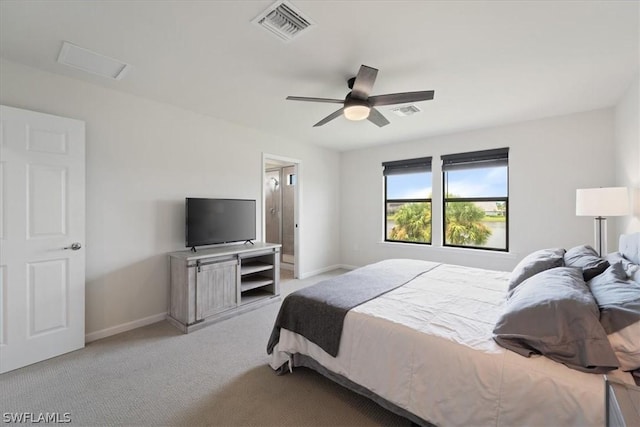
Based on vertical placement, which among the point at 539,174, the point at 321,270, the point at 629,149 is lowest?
the point at 321,270

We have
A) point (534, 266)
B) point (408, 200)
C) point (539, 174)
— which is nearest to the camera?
point (534, 266)

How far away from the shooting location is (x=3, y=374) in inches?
82.7

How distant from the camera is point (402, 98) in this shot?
90.5 inches

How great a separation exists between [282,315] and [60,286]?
206 cm

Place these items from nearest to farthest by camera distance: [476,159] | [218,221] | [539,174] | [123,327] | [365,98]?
[365,98] → [123,327] → [218,221] → [539,174] → [476,159]

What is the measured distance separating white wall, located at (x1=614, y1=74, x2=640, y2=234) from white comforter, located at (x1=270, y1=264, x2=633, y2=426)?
5.96ft

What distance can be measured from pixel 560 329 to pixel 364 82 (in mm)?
2044

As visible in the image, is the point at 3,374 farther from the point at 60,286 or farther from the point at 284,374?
the point at 284,374

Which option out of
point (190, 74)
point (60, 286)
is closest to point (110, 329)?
point (60, 286)

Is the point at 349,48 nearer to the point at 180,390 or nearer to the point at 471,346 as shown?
the point at 471,346

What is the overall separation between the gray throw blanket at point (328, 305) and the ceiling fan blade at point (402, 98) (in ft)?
5.27

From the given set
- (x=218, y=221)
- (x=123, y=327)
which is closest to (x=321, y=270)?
(x=218, y=221)

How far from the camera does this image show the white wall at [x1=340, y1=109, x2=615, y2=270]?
3.38 metres

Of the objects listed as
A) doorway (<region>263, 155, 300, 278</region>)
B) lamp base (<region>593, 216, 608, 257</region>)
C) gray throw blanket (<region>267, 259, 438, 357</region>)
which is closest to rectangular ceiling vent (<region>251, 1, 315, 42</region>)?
gray throw blanket (<region>267, 259, 438, 357</region>)
